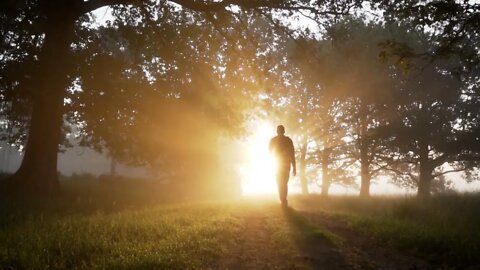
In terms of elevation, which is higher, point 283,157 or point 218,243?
point 283,157

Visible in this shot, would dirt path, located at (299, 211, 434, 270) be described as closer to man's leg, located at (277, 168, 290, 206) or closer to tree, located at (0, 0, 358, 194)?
man's leg, located at (277, 168, 290, 206)

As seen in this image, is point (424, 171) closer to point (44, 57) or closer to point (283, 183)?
point (283, 183)

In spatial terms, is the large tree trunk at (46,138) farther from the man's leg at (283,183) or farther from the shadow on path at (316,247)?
the shadow on path at (316,247)

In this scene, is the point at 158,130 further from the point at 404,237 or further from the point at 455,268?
the point at 455,268

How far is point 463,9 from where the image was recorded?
17.9 ft

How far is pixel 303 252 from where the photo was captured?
5965 mm

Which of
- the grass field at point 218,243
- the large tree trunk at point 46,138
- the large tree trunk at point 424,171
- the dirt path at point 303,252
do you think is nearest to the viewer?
the grass field at point 218,243

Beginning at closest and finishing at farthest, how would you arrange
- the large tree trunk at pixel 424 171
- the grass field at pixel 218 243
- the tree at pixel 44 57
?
the grass field at pixel 218 243 < the tree at pixel 44 57 < the large tree trunk at pixel 424 171

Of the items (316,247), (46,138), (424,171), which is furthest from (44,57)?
(424,171)

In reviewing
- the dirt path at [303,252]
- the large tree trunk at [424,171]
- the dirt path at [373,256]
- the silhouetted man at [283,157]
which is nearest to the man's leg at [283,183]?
the silhouetted man at [283,157]

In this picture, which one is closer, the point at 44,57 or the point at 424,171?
the point at 44,57

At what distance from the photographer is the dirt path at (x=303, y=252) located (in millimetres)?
5350

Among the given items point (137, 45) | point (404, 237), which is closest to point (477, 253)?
point (404, 237)

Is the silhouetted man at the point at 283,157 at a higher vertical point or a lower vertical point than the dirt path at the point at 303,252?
higher
